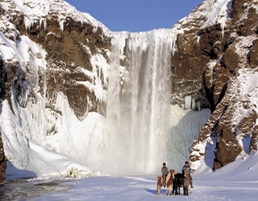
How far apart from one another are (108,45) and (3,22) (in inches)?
595

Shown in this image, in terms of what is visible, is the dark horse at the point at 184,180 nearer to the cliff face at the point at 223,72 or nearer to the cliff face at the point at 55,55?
the cliff face at the point at 223,72

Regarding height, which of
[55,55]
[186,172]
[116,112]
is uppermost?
[55,55]

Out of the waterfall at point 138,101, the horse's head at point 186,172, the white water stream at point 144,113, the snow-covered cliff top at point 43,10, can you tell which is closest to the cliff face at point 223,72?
the waterfall at point 138,101

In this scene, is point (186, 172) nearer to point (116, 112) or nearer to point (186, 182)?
point (186, 182)

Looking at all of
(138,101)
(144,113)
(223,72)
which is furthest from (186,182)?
(138,101)

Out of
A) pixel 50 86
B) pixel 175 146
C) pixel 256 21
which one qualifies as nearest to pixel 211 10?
pixel 256 21

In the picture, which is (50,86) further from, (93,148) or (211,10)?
(211,10)

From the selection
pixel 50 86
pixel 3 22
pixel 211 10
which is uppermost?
→ pixel 211 10

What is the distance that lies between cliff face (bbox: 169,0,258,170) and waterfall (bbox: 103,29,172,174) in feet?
7.36

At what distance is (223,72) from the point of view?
45.7m

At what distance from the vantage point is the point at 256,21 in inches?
1852

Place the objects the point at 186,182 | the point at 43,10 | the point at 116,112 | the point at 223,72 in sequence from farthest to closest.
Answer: the point at 116,112
the point at 43,10
the point at 223,72
the point at 186,182

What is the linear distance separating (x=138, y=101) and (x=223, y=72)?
1426 cm

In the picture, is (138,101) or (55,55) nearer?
(55,55)
